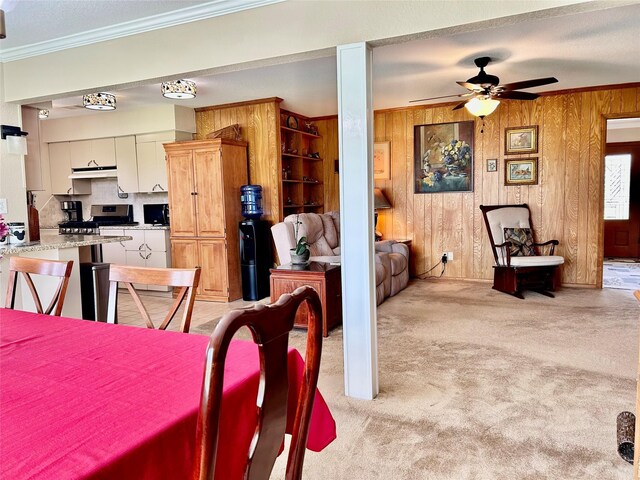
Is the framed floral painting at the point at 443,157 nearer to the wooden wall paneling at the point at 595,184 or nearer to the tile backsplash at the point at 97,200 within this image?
the wooden wall paneling at the point at 595,184

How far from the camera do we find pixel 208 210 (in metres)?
5.45

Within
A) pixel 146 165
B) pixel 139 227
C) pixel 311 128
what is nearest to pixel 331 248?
pixel 311 128

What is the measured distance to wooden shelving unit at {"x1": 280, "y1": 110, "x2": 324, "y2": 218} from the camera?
6215 mm

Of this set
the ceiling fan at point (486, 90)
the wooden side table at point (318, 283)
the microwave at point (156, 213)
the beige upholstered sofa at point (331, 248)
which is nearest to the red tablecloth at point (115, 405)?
the wooden side table at point (318, 283)

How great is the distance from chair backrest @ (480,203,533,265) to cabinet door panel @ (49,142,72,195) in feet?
19.3

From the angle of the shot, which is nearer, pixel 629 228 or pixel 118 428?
pixel 118 428

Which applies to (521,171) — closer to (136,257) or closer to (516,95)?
(516,95)

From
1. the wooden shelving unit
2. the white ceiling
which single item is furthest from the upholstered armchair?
the wooden shelving unit

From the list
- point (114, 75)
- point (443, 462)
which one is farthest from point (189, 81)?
point (443, 462)

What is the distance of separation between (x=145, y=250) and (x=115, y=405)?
522cm

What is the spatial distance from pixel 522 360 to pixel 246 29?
2.89 meters

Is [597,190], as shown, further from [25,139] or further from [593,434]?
[25,139]

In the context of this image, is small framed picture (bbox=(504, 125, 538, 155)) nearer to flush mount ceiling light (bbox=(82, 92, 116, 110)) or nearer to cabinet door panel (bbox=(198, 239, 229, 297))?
cabinet door panel (bbox=(198, 239, 229, 297))

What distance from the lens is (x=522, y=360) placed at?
3.26 m
